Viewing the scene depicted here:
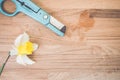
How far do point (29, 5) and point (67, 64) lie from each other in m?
0.26

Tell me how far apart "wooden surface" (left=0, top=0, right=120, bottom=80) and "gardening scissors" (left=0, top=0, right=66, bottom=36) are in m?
0.04

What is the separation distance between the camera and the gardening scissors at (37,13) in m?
0.86

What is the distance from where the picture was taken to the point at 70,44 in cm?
94

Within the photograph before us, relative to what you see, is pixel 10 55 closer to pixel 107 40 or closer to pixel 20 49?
pixel 20 49

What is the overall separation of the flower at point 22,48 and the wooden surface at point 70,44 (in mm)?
40

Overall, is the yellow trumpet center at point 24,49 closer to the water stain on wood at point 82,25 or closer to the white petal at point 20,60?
the white petal at point 20,60

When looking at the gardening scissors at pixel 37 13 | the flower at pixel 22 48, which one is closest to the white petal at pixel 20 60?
the flower at pixel 22 48

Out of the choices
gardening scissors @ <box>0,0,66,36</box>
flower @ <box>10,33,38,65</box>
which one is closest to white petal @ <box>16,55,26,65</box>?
flower @ <box>10,33,38,65</box>

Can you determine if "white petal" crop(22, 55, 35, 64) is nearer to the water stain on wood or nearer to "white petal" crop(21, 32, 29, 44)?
"white petal" crop(21, 32, 29, 44)

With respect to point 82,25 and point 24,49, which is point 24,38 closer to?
point 24,49

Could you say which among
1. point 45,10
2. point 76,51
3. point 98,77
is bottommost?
point 98,77

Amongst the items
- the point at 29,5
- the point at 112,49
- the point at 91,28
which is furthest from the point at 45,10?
the point at 112,49

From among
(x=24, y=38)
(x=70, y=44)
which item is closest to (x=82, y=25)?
(x=70, y=44)

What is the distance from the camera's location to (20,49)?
0.86 m
